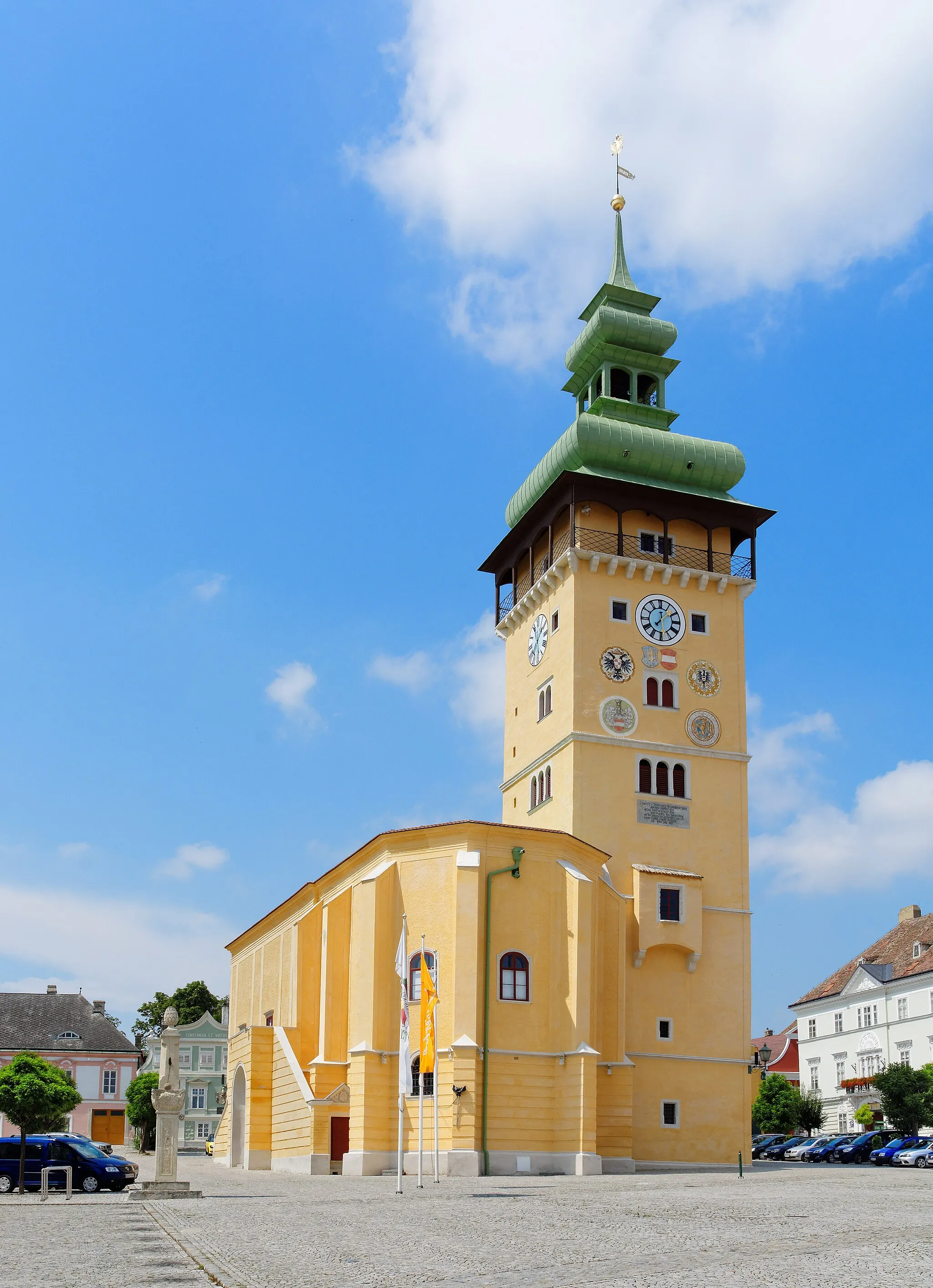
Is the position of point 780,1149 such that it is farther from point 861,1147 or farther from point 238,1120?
point 238,1120

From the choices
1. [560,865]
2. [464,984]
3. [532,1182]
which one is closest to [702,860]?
[560,865]

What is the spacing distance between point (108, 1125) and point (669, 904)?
172 ft

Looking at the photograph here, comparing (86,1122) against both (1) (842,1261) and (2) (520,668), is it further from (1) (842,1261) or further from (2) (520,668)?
(1) (842,1261)

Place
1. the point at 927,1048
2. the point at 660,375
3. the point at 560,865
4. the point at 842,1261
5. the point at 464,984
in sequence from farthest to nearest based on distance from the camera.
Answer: the point at 927,1048 < the point at 660,375 < the point at 560,865 < the point at 464,984 < the point at 842,1261

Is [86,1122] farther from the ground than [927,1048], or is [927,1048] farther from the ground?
[927,1048]

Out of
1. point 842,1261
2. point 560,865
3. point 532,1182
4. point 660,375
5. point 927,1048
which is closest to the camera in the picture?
point 842,1261

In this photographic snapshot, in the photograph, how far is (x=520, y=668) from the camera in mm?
54562

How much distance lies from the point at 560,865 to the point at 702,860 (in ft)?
31.5

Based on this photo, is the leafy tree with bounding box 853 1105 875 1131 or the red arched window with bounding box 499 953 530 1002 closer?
the red arched window with bounding box 499 953 530 1002

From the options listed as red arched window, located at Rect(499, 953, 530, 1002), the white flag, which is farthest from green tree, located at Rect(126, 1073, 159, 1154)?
the white flag

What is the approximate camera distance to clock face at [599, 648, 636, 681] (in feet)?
161

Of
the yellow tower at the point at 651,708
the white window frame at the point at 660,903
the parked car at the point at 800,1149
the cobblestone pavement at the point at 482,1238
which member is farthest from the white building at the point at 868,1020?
the cobblestone pavement at the point at 482,1238

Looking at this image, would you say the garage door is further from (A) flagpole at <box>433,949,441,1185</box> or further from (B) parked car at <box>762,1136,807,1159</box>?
(A) flagpole at <box>433,949,441,1185</box>

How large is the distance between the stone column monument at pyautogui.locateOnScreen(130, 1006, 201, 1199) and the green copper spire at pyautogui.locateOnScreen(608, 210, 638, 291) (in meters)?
39.4
